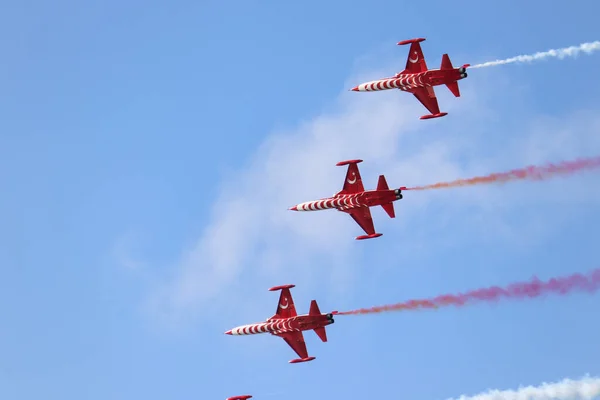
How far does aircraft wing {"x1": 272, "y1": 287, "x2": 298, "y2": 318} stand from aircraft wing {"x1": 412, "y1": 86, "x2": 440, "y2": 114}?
18.5 meters

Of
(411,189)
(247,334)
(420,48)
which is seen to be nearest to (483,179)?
(411,189)

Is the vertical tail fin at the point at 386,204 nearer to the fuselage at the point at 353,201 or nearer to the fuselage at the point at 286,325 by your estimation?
the fuselage at the point at 353,201

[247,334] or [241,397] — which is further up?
[247,334]

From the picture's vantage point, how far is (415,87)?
12406cm

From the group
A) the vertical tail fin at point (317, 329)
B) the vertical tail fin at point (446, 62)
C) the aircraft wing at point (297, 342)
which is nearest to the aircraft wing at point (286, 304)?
the aircraft wing at point (297, 342)

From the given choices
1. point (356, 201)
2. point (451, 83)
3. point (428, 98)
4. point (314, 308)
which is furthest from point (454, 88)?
point (314, 308)

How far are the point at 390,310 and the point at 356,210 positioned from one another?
10.8 meters

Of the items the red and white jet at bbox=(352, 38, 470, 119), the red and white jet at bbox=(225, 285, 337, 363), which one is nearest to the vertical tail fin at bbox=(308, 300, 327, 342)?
the red and white jet at bbox=(225, 285, 337, 363)

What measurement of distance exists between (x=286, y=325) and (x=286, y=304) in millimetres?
1824

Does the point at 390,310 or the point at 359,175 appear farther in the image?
the point at 359,175

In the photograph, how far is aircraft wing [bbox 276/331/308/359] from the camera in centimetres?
12075

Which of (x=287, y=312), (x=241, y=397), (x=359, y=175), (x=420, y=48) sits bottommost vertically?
(x=241, y=397)

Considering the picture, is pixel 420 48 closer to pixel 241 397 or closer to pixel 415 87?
pixel 415 87

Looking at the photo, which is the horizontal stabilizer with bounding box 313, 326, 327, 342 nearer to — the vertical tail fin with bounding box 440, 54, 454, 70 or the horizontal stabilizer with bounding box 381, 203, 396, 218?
the horizontal stabilizer with bounding box 381, 203, 396, 218
